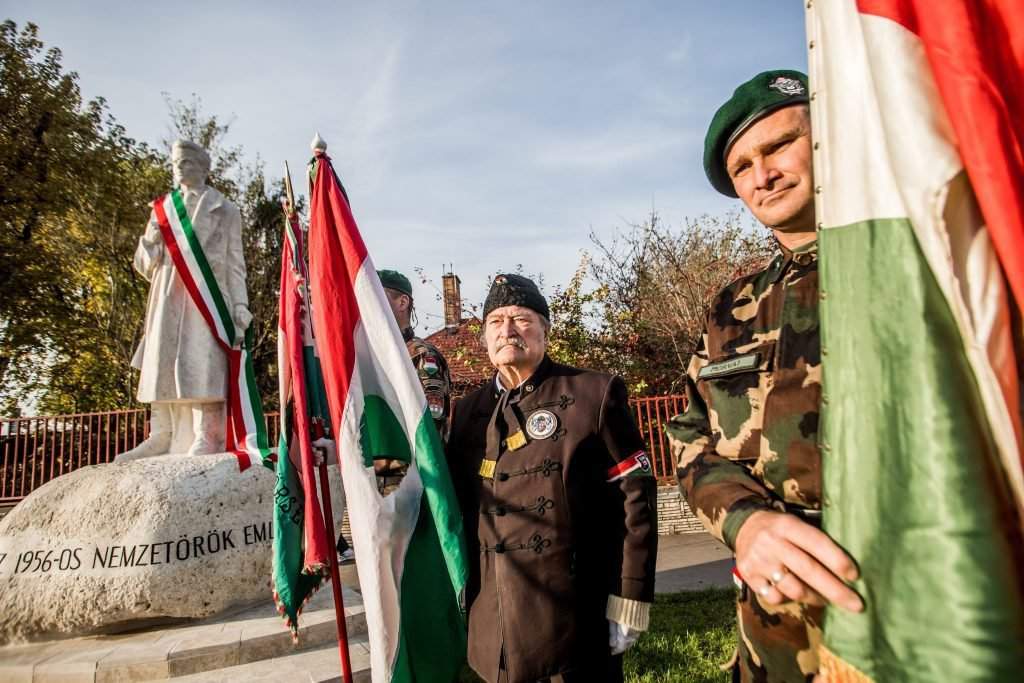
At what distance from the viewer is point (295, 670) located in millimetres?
3334

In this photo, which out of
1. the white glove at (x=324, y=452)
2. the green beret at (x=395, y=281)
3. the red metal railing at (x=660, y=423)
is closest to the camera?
the white glove at (x=324, y=452)

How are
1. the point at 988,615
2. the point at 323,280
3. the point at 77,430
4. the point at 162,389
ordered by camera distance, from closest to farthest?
1. the point at 988,615
2. the point at 323,280
3. the point at 162,389
4. the point at 77,430

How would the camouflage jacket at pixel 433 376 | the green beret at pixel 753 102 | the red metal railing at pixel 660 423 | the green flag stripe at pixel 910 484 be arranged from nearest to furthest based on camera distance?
1. the green flag stripe at pixel 910 484
2. the green beret at pixel 753 102
3. the camouflage jacket at pixel 433 376
4. the red metal railing at pixel 660 423

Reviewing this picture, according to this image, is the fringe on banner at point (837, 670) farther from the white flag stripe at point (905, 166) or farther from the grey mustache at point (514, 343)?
the grey mustache at point (514, 343)

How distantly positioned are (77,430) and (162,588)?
11.6 m

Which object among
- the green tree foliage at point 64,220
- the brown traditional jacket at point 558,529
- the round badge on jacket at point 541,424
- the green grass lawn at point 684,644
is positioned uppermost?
the green tree foliage at point 64,220

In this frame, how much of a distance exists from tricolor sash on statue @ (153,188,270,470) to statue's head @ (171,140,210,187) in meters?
0.18

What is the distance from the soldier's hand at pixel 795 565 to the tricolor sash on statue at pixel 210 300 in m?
4.82

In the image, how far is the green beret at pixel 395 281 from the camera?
4199 mm

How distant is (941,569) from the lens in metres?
0.78

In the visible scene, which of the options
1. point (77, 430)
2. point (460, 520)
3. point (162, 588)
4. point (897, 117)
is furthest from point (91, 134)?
point (897, 117)

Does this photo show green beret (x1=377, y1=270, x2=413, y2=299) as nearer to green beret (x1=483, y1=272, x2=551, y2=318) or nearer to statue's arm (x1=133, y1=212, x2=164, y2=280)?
green beret (x1=483, y1=272, x2=551, y2=318)

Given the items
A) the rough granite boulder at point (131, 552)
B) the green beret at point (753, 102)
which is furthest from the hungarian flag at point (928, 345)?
the rough granite boulder at point (131, 552)

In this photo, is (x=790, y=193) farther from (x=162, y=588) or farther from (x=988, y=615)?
(x=162, y=588)
